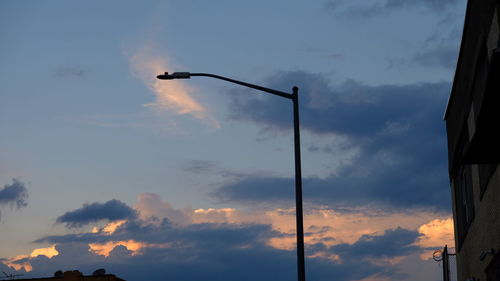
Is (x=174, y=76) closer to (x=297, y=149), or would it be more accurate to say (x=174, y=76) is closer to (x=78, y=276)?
(x=297, y=149)

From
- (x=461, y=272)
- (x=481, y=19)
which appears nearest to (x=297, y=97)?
(x=481, y=19)

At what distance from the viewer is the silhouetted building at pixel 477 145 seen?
13.9 m

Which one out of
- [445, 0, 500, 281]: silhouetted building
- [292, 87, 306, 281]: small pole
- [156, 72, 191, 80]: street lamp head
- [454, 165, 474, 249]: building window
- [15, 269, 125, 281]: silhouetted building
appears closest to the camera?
[445, 0, 500, 281]: silhouetted building

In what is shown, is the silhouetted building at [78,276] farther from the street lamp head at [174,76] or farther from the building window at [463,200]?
the street lamp head at [174,76]

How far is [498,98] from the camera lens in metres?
12.1

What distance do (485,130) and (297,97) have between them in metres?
8.06

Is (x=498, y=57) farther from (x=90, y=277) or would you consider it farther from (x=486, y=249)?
(x=90, y=277)

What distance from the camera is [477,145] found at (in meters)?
14.7

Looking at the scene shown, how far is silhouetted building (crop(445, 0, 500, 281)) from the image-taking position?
13.9m

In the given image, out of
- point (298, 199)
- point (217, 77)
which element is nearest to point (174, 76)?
point (217, 77)

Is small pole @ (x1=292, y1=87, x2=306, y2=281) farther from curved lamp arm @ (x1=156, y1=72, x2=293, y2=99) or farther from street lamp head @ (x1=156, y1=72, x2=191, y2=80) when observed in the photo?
street lamp head @ (x1=156, y1=72, x2=191, y2=80)

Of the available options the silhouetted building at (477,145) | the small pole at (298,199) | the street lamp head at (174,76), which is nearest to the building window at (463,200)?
the silhouetted building at (477,145)

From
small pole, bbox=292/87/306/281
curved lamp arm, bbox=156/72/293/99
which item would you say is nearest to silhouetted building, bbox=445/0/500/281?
small pole, bbox=292/87/306/281

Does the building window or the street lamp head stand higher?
the street lamp head
